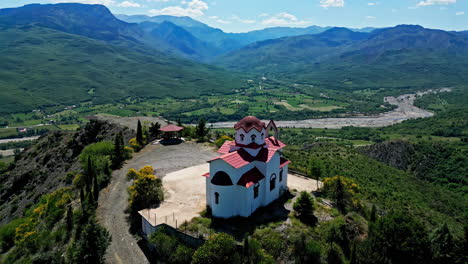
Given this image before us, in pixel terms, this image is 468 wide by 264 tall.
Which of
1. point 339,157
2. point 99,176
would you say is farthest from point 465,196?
point 99,176

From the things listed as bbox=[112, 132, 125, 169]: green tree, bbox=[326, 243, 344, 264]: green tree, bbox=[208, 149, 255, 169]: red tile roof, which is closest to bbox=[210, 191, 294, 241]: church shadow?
bbox=[208, 149, 255, 169]: red tile roof

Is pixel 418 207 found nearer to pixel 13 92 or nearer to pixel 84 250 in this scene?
pixel 84 250

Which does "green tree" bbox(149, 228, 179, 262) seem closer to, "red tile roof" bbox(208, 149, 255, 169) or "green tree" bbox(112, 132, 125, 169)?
"red tile roof" bbox(208, 149, 255, 169)

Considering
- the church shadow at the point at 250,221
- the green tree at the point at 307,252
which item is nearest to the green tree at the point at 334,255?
the green tree at the point at 307,252

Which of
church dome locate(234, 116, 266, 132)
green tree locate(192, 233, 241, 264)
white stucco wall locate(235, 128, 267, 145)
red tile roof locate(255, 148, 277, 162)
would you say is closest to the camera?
green tree locate(192, 233, 241, 264)

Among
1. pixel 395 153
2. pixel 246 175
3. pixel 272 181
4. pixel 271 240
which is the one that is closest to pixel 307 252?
pixel 271 240

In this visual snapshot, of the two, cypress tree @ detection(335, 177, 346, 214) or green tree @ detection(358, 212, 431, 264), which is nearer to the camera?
green tree @ detection(358, 212, 431, 264)
